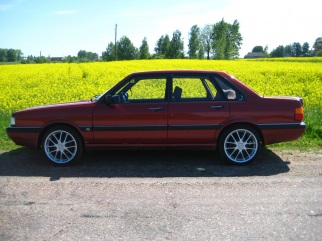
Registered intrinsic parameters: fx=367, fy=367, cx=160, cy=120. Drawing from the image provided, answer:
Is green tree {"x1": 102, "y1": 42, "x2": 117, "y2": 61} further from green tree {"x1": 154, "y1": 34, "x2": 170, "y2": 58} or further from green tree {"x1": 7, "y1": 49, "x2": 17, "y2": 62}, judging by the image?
green tree {"x1": 7, "y1": 49, "x2": 17, "y2": 62}

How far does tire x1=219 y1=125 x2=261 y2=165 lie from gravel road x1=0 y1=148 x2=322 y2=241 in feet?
0.58

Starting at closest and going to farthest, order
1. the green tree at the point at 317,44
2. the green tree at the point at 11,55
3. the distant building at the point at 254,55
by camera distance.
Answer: the green tree at the point at 317,44, the green tree at the point at 11,55, the distant building at the point at 254,55

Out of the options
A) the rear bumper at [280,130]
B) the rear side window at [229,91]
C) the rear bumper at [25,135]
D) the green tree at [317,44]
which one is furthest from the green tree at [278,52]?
the rear bumper at [25,135]

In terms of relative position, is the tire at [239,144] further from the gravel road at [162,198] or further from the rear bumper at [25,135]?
the rear bumper at [25,135]

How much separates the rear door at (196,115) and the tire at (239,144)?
0.20 m

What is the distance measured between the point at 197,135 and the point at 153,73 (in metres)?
1.22

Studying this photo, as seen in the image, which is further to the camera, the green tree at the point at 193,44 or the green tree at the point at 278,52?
the green tree at the point at 278,52

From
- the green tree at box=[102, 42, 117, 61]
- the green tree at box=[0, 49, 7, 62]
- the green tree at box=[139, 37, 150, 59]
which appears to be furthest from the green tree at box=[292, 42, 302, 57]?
the green tree at box=[0, 49, 7, 62]

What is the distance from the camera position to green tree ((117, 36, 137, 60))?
7921 centimetres

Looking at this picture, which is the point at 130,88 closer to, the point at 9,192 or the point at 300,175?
the point at 9,192

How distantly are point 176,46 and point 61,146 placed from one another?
83.2 metres

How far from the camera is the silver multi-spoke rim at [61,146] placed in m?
5.75

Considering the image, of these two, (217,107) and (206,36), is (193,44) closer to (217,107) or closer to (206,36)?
(206,36)

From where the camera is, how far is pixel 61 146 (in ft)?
18.9
